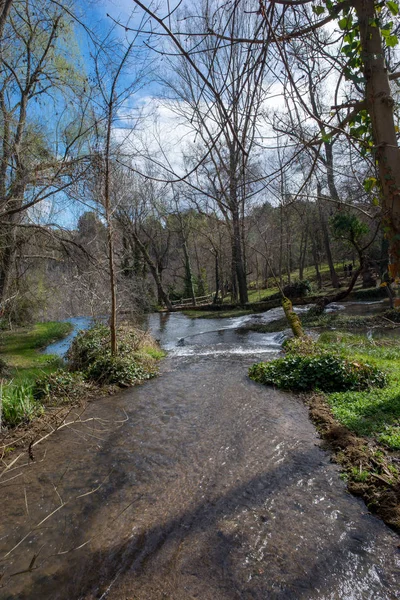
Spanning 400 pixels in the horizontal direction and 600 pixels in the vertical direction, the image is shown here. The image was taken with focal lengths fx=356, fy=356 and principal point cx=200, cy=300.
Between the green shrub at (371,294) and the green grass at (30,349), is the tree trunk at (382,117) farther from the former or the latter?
the green shrub at (371,294)

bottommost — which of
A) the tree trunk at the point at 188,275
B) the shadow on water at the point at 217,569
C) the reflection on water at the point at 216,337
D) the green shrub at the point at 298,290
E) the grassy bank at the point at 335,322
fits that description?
the shadow on water at the point at 217,569

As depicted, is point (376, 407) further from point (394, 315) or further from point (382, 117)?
point (394, 315)

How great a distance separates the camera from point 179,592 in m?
2.94

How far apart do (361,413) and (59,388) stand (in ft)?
20.5

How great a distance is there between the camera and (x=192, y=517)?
12.7 ft

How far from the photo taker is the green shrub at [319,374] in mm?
6984

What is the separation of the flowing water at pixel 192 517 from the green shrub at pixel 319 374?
87 centimetres

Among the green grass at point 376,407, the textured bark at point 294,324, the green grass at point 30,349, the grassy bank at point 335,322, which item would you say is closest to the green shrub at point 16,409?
the green grass at point 30,349

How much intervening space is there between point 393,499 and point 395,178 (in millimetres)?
3381

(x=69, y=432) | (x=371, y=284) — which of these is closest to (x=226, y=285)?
(x=371, y=284)

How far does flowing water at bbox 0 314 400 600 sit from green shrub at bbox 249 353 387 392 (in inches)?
34.1

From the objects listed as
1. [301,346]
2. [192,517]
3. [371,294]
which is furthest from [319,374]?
[371,294]

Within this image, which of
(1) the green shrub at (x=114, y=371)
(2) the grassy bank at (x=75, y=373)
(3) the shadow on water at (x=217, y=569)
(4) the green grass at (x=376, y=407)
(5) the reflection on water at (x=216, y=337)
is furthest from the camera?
(5) the reflection on water at (x=216, y=337)

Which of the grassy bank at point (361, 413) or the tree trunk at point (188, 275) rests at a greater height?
the tree trunk at point (188, 275)
